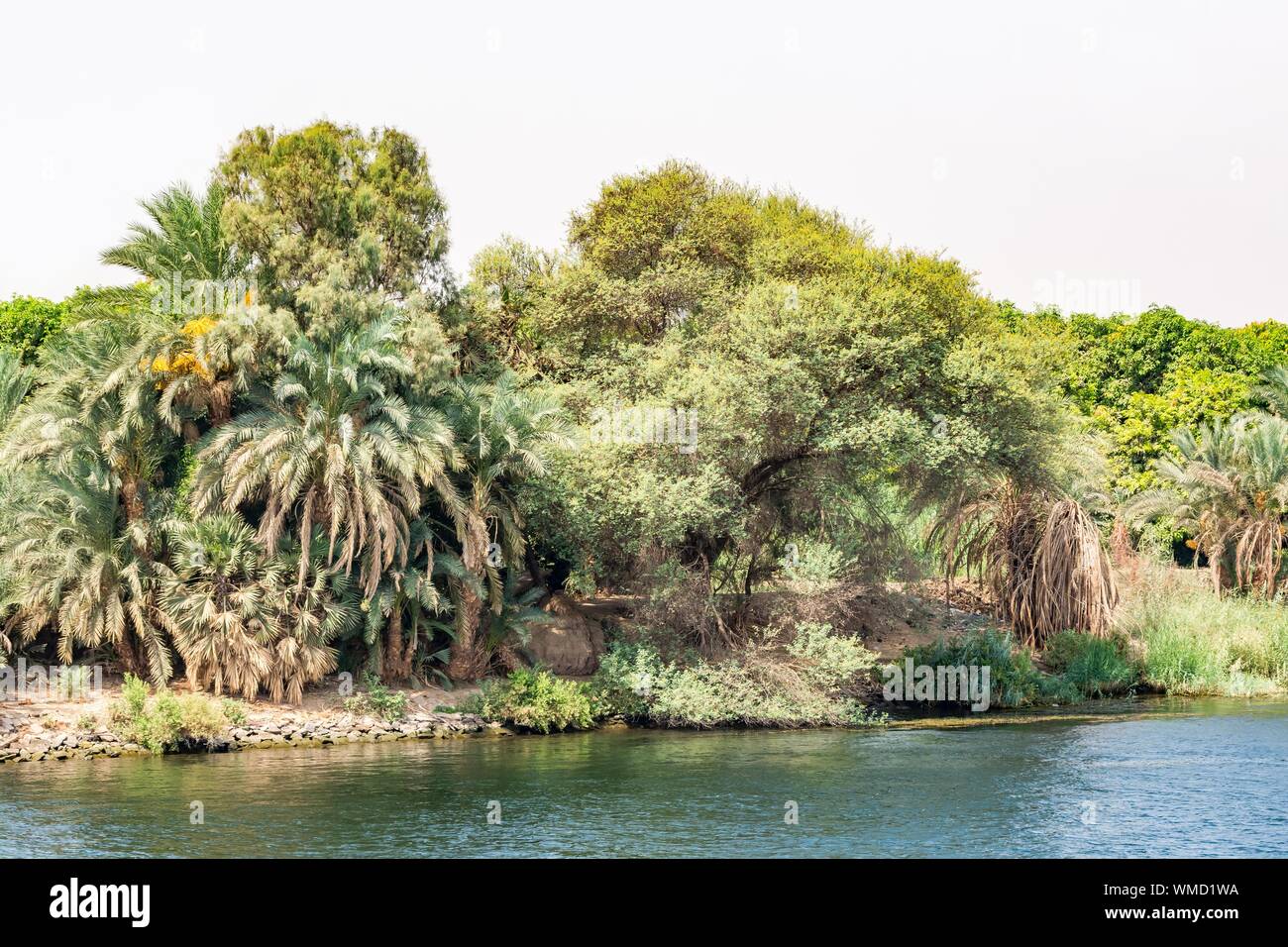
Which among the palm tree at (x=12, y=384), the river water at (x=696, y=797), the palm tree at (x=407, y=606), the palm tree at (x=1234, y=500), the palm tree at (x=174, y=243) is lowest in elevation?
the river water at (x=696, y=797)

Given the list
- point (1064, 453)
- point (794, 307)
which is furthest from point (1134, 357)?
point (794, 307)

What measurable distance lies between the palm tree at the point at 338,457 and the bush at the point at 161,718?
3768mm

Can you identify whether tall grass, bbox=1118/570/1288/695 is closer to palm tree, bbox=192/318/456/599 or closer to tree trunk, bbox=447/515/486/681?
tree trunk, bbox=447/515/486/681

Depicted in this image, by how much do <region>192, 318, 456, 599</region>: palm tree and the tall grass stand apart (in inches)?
824

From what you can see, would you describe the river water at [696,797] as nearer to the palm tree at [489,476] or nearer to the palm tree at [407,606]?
the palm tree at [407,606]

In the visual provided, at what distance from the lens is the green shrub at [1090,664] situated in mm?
37250

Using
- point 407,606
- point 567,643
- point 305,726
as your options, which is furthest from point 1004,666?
point 305,726

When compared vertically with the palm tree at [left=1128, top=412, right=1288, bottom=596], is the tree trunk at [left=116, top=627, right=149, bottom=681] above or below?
below

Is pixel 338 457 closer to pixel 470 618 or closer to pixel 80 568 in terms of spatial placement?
pixel 470 618

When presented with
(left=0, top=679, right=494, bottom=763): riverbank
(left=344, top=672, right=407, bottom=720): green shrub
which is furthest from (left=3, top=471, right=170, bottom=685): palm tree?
(left=344, top=672, right=407, bottom=720): green shrub

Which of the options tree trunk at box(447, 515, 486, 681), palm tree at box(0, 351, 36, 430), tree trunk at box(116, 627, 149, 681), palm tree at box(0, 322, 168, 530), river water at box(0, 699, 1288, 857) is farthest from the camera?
palm tree at box(0, 351, 36, 430)

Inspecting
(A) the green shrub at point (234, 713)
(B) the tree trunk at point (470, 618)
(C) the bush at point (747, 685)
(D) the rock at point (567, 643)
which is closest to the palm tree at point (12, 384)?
(A) the green shrub at point (234, 713)

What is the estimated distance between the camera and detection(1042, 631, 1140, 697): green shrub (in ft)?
122

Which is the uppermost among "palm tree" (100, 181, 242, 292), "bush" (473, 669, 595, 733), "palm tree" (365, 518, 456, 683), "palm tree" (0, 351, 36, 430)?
"palm tree" (100, 181, 242, 292)
